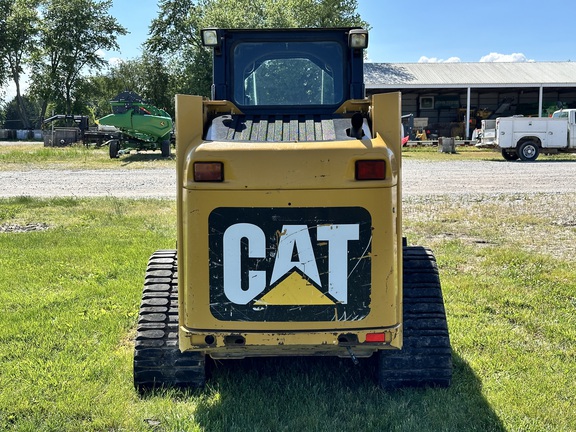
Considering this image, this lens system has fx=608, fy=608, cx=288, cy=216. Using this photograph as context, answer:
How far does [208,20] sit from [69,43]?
63.1 feet

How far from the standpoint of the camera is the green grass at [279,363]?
3.55m

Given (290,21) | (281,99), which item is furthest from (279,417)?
(290,21)

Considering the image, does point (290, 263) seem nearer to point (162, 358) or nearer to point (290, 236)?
point (290, 236)

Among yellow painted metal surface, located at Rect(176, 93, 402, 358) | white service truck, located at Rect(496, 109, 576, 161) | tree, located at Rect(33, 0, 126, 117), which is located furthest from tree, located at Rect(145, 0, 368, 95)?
yellow painted metal surface, located at Rect(176, 93, 402, 358)

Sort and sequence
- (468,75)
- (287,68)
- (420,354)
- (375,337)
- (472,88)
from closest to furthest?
(375,337) < (420,354) < (287,68) < (468,75) < (472,88)

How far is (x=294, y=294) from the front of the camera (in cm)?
323

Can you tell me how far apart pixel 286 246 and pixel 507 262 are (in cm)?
479

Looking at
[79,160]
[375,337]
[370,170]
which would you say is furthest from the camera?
[79,160]

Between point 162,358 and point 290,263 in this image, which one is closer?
point 290,263

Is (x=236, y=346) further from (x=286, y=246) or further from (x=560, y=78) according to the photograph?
(x=560, y=78)

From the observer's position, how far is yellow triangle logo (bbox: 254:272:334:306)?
10.6 ft

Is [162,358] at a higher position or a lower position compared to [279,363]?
higher

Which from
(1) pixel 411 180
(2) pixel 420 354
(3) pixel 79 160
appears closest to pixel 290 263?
(2) pixel 420 354

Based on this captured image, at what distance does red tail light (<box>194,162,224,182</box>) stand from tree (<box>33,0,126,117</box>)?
5384cm
